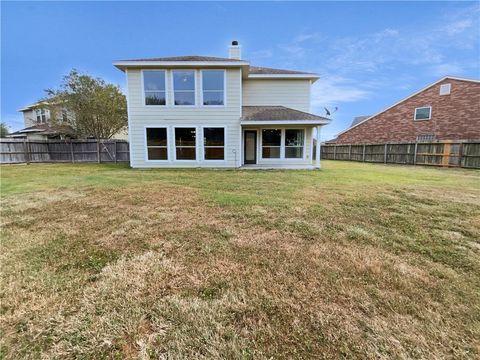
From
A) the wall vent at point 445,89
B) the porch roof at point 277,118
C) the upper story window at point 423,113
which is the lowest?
the porch roof at point 277,118

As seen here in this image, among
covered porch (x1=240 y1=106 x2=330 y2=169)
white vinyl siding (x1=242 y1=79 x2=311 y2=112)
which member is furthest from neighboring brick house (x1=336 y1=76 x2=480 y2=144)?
covered porch (x1=240 y1=106 x2=330 y2=169)

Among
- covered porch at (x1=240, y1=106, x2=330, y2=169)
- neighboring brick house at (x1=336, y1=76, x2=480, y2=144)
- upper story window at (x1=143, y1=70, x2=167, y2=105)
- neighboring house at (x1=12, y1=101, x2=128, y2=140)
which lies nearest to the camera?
upper story window at (x1=143, y1=70, x2=167, y2=105)

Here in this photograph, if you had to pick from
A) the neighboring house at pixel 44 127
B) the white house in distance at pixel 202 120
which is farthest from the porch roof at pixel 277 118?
the neighboring house at pixel 44 127

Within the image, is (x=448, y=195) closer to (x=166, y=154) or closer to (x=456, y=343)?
(x=456, y=343)

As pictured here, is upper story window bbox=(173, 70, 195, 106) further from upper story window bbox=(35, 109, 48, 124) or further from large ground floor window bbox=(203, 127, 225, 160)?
upper story window bbox=(35, 109, 48, 124)

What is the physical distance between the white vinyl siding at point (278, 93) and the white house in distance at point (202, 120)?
743mm

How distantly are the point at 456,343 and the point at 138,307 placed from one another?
247 centimetres

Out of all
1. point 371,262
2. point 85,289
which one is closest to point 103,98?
point 85,289

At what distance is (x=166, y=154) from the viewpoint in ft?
41.9

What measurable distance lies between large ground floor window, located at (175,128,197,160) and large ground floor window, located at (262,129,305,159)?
3928mm

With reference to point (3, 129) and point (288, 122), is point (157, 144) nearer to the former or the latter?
point (288, 122)

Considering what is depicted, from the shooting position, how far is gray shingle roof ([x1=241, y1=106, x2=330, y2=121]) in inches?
479

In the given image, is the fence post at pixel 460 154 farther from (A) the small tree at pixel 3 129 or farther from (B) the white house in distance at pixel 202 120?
(A) the small tree at pixel 3 129

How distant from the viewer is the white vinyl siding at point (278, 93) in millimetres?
14281
